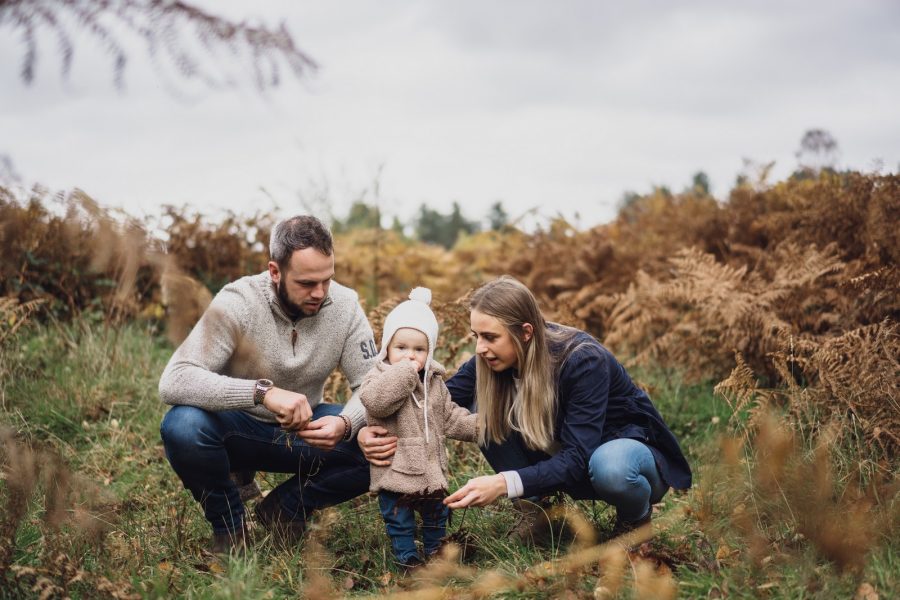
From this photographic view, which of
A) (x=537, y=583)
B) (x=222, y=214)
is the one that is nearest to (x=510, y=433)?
(x=537, y=583)

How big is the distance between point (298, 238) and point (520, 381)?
4.07ft

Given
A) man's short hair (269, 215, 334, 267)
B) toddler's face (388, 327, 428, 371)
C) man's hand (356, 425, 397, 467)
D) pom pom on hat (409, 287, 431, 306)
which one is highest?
man's short hair (269, 215, 334, 267)

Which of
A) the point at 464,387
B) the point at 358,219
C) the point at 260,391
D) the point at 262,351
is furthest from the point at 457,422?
the point at 358,219

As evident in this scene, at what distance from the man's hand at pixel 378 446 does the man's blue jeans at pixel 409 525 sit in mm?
149

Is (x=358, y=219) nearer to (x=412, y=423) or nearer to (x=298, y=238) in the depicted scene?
(x=298, y=238)

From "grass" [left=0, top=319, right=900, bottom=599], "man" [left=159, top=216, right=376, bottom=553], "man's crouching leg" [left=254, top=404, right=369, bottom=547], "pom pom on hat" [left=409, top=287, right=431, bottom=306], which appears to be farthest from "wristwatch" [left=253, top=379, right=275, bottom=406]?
"pom pom on hat" [left=409, top=287, right=431, bottom=306]

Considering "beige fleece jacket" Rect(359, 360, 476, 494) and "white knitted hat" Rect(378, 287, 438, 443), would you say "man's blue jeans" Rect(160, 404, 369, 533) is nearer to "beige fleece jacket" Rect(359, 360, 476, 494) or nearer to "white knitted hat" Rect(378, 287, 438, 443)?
"beige fleece jacket" Rect(359, 360, 476, 494)

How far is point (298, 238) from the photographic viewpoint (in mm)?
3342

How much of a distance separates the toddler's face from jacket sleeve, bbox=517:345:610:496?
629mm

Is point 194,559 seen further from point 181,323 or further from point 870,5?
point 870,5

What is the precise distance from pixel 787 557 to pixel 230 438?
7.95 feet

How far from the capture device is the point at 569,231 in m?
8.02

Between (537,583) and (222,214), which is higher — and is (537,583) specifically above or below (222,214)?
below

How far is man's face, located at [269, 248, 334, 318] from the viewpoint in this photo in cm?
334
